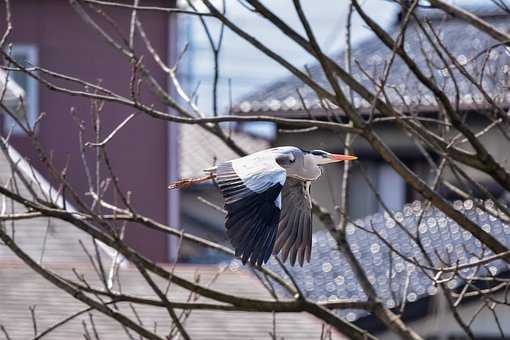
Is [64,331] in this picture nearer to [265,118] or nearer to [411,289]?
[411,289]

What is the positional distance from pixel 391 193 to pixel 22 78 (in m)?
4.31

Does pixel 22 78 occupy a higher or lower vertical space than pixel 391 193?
higher

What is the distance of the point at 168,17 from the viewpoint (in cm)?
1532

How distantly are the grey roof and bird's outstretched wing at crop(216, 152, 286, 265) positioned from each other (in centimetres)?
401

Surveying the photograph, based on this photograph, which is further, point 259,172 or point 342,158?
point 342,158

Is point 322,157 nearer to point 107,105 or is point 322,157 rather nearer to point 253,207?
point 253,207

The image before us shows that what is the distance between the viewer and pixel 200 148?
75.3ft

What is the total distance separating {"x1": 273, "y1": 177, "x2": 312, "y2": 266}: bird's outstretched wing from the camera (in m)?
6.00

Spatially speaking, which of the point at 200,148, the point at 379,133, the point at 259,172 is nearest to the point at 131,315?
the point at 259,172

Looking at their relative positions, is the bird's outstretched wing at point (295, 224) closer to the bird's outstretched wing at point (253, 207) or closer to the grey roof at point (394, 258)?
the bird's outstretched wing at point (253, 207)

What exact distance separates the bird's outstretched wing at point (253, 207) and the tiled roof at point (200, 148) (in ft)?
51.9


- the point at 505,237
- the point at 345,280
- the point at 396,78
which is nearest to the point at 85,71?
the point at 396,78

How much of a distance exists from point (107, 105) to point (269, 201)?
397 inches

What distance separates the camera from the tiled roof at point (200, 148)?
72.1 ft
